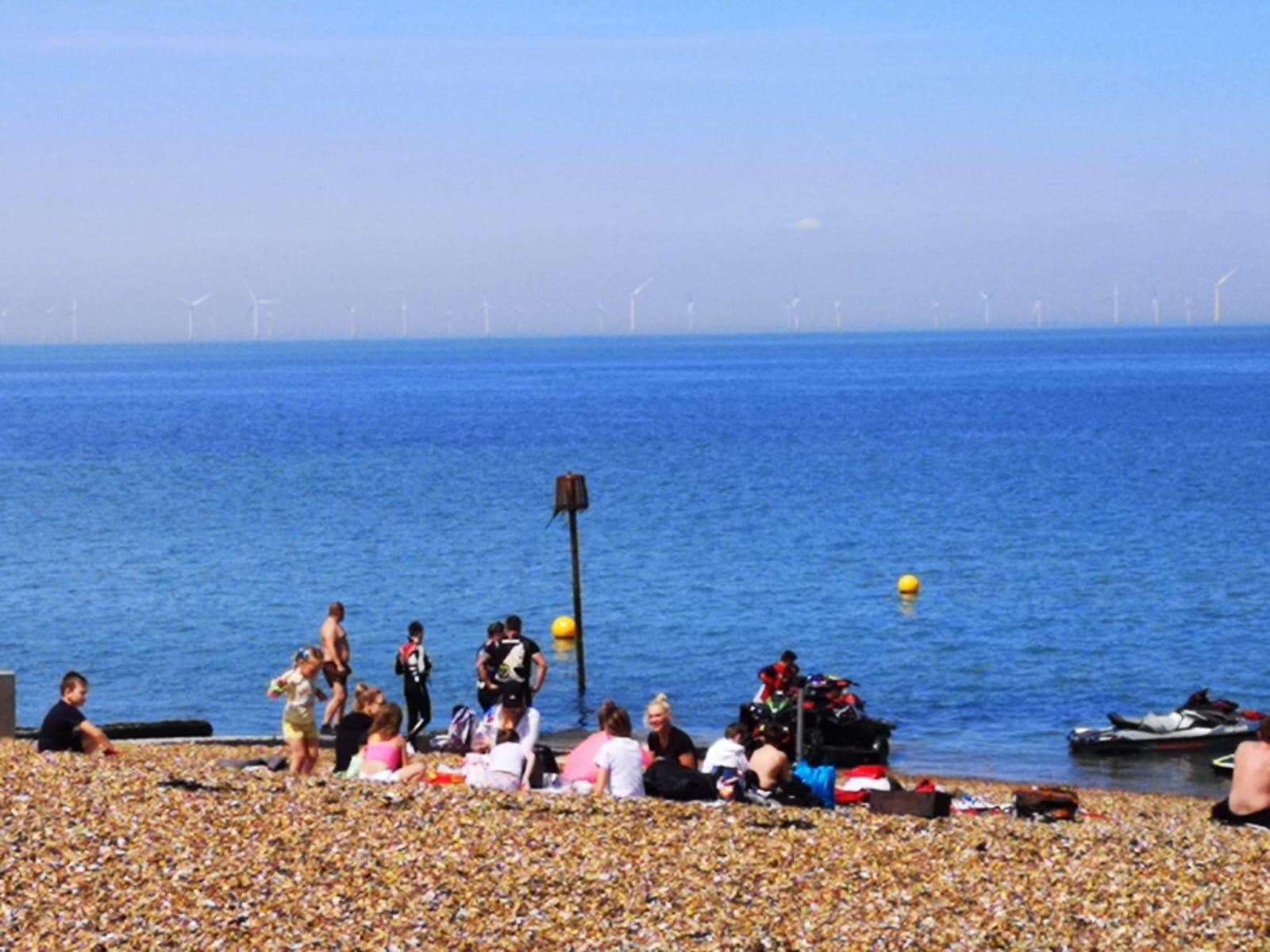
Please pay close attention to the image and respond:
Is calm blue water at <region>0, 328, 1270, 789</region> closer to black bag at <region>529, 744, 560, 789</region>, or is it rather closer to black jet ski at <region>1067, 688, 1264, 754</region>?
black jet ski at <region>1067, 688, 1264, 754</region>

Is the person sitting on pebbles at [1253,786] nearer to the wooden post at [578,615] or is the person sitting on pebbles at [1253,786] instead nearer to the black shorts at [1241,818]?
the black shorts at [1241,818]

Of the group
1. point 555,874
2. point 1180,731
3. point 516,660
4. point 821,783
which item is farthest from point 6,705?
point 1180,731

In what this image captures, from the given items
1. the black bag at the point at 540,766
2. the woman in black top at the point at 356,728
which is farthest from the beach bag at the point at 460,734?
the black bag at the point at 540,766

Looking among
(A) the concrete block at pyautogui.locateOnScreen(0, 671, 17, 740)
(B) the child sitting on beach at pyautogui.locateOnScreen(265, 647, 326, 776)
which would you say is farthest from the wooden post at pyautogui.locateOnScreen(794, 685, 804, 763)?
(A) the concrete block at pyautogui.locateOnScreen(0, 671, 17, 740)

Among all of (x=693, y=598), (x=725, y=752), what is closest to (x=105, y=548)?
(x=693, y=598)

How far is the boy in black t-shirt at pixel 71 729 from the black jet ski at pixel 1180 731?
15383 mm

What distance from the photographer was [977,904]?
1225 cm

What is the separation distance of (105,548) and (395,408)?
102 m

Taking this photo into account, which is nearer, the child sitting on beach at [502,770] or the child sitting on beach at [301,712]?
the child sitting on beach at [502,770]

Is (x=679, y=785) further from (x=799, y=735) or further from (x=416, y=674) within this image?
(x=416, y=674)

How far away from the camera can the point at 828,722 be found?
23.6 meters

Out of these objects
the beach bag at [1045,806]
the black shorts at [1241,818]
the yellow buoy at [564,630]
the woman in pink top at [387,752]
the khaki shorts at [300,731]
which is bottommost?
Answer: the yellow buoy at [564,630]

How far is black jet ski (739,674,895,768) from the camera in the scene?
2239cm

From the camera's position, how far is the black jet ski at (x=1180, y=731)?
27.1m
